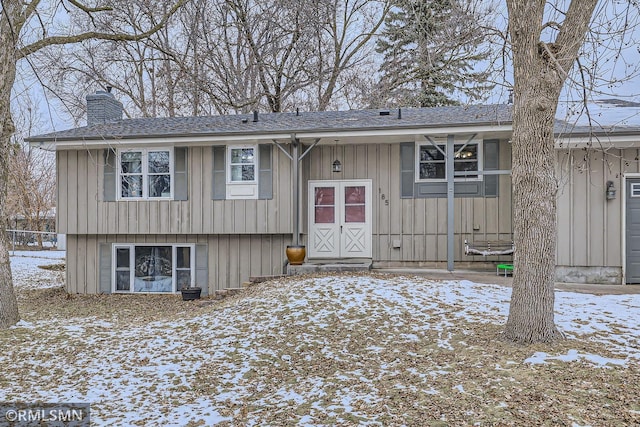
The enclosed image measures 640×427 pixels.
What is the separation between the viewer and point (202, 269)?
441 inches

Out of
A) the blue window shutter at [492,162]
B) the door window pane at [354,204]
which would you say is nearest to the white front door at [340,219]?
the door window pane at [354,204]

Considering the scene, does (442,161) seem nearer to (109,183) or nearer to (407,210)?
(407,210)

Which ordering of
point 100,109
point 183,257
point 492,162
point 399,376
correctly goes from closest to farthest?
1. point 399,376
2. point 492,162
3. point 183,257
4. point 100,109

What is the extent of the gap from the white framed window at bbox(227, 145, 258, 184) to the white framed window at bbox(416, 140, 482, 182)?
3.85 m

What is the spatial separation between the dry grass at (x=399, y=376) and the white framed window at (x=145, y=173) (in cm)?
473

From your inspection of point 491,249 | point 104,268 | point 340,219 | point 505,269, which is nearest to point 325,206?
point 340,219

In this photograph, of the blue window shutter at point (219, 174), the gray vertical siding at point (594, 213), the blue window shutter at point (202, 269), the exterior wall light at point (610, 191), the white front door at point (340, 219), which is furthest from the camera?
the blue window shutter at point (202, 269)

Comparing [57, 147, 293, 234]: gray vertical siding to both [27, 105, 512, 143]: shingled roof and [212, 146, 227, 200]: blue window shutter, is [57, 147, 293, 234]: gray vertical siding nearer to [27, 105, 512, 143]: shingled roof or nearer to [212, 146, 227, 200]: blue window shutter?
[212, 146, 227, 200]: blue window shutter

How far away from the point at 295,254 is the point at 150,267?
13.4 ft

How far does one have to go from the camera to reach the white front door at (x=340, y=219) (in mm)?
10914

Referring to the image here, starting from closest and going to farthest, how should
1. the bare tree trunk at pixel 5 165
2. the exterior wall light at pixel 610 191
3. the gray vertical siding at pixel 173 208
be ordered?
the bare tree trunk at pixel 5 165 < the exterior wall light at pixel 610 191 < the gray vertical siding at pixel 173 208

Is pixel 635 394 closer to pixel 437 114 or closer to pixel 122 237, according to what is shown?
pixel 437 114

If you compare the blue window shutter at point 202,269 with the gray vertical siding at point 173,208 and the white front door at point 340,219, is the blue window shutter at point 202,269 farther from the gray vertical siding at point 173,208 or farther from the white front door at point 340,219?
the white front door at point 340,219

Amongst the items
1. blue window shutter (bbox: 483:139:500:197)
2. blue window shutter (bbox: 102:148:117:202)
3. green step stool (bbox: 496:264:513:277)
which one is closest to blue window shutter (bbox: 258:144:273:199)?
blue window shutter (bbox: 102:148:117:202)
